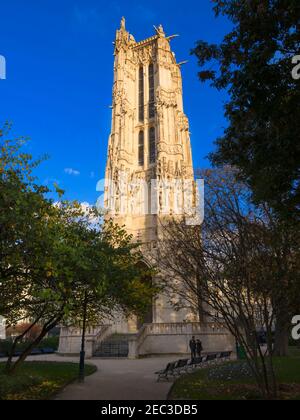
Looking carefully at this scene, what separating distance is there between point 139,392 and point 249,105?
8.85 meters

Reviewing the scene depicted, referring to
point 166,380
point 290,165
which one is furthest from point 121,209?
point 290,165

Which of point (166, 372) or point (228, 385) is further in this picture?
point (166, 372)

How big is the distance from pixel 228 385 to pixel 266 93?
909 cm

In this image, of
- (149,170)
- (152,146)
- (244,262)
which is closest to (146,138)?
(152,146)

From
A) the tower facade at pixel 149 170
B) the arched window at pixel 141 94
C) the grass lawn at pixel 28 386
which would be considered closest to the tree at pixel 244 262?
the grass lawn at pixel 28 386

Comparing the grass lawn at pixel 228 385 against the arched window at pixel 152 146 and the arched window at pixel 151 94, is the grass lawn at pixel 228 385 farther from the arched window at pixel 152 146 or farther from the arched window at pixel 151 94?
the arched window at pixel 151 94

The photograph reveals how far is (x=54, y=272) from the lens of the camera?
26.7 ft

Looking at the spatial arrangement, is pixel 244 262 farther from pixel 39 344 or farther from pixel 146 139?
pixel 146 139

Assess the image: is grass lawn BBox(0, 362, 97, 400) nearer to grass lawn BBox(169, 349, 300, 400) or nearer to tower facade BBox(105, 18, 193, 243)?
grass lawn BBox(169, 349, 300, 400)

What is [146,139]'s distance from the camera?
136 feet

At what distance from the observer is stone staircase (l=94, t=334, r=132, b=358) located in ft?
80.5

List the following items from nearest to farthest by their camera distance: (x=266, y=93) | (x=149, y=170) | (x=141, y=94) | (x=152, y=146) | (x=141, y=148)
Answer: (x=266, y=93) → (x=149, y=170) → (x=152, y=146) → (x=141, y=148) → (x=141, y=94)

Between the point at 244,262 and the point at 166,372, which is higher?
the point at 244,262

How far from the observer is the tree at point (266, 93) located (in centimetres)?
774
